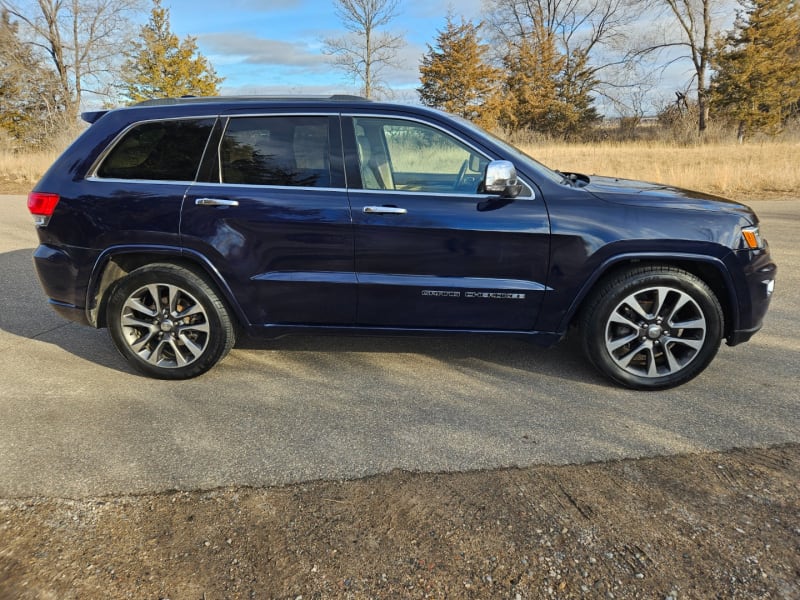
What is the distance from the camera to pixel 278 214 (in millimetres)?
3439

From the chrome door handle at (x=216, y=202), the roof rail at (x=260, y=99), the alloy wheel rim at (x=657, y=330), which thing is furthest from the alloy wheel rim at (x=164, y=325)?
the alloy wheel rim at (x=657, y=330)

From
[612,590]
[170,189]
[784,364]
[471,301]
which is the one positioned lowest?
[612,590]

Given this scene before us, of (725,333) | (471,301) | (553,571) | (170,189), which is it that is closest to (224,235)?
(170,189)

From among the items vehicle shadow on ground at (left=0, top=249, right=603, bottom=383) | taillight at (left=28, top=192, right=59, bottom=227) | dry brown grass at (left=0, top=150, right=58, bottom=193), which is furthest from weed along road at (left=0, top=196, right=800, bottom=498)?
dry brown grass at (left=0, top=150, right=58, bottom=193)

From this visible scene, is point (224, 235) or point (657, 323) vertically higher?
point (224, 235)

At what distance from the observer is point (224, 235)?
349 centimetres

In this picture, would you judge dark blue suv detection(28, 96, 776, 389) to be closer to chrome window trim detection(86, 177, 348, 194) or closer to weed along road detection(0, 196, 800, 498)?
chrome window trim detection(86, 177, 348, 194)

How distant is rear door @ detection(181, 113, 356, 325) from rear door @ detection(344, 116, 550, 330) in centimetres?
16

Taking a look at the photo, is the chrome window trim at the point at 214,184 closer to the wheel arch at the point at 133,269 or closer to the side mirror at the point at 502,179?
the wheel arch at the point at 133,269

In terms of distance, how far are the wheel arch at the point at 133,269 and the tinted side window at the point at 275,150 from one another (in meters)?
0.61

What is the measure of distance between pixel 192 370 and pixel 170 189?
1249 millimetres

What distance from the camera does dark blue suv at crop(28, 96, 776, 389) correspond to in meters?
3.37

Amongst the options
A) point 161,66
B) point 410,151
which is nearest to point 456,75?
point 161,66

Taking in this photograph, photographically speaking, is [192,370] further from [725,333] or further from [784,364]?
[784,364]
